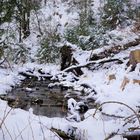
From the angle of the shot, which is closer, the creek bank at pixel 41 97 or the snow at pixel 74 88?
the snow at pixel 74 88

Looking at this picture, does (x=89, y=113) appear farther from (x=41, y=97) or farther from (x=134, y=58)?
(x=134, y=58)

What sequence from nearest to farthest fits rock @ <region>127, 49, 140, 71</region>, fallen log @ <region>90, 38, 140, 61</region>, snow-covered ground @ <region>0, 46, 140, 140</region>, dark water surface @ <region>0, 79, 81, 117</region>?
1. snow-covered ground @ <region>0, 46, 140, 140</region>
2. dark water surface @ <region>0, 79, 81, 117</region>
3. rock @ <region>127, 49, 140, 71</region>
4. fallen log @ <region>90, 38, 140, 61</region>

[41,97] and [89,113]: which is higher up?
[41,97]

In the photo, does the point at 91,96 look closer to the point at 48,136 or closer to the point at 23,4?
the point at 48,136

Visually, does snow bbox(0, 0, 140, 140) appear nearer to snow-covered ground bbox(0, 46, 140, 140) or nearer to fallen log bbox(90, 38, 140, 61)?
snow-covered ground bbox(0, 46, 140, 140)

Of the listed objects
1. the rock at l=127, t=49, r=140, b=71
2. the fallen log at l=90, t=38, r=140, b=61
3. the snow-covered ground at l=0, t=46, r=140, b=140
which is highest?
the fallen log at l=90, t=38, r=140, b=61

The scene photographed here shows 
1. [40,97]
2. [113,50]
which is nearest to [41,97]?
[40,97]

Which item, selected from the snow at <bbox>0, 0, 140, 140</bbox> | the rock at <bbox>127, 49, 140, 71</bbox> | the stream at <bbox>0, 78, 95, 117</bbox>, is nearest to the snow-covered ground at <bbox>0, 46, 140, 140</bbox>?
the snow at <bbox>0, 0, 140, 140</bbox>

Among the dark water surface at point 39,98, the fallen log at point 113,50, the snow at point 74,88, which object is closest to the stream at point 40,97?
the dark water surface at point 39,98

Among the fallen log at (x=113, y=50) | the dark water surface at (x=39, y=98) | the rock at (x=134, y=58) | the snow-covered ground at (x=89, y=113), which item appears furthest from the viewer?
the fallen log at (x=113, y=50)

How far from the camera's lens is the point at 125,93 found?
Result: 6840mm

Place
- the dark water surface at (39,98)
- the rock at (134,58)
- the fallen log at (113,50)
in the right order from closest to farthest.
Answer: the dark water surface at (39,98)
the rock at (134,58)
the fallen log at (113,50)

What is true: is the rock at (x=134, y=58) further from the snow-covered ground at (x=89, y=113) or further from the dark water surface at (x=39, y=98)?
the dark water surface at (x=39, y=98)

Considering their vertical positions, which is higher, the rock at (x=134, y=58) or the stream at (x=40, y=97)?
the rock at (x=134, y=58)
